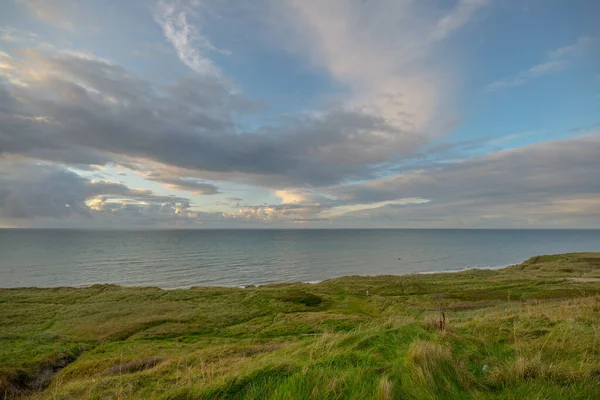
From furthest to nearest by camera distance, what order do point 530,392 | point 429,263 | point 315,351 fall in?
point 429,263, point 315,351, point 530,392

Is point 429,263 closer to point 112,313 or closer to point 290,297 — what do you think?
point 290,297

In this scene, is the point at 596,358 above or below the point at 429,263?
above

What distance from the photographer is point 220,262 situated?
4070 inches

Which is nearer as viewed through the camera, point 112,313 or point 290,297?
point 112,313

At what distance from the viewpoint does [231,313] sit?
3484cm

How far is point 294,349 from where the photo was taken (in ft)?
33.7

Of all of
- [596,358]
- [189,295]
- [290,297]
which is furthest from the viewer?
[189,295]

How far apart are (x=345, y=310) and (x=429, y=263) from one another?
8647 centimetres

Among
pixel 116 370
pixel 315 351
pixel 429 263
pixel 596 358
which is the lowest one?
pixel 429 263

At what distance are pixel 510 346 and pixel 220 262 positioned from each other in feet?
335

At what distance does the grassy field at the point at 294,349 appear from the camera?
227 inches

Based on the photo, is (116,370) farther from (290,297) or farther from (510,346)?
(290,297)

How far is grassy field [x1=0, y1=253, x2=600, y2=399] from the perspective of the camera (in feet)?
18.9

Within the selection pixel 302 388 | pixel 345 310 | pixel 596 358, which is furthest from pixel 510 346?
pixel 345 310
